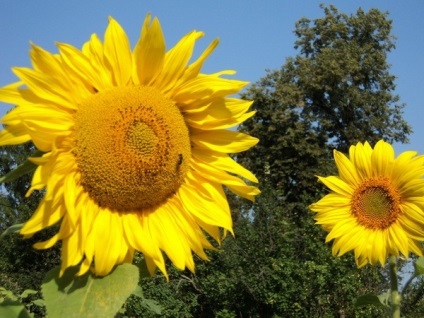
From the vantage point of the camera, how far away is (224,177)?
1705 millimetres

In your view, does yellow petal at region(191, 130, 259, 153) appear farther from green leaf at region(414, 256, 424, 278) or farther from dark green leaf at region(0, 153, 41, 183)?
green leaf at region(414, 256, 424, 278)

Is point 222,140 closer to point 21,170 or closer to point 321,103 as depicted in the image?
point 21,170

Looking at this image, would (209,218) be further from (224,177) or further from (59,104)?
(59,104)

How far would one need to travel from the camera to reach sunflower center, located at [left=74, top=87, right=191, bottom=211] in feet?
5.09

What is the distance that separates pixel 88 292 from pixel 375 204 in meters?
3.01

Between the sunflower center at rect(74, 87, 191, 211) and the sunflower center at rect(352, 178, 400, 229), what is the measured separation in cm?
263

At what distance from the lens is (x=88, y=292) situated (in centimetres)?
133

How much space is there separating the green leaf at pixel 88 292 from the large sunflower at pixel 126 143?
0.03m

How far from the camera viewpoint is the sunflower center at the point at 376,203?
161 inches

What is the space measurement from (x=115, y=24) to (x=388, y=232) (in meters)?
2.81

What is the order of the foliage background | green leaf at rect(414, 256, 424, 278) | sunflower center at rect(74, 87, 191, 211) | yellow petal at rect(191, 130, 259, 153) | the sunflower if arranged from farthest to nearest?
the foliage background → the sunflower → green leaf at rect(414, 256, 424, 278) → yellow petal at rect(191, 130, 259, 153) → sunflower center at rect(74, 87, 191, 211)

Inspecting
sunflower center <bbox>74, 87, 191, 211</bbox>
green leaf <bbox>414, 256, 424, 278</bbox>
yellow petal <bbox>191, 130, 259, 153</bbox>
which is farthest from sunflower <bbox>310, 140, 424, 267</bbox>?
sunflower center <bbox>74, 87, 191, 211</bbox>

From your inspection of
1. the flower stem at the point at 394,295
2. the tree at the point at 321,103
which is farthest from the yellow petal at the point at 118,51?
the tree at the point at 321,103

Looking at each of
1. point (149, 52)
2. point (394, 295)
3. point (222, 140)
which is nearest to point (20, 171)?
point (149, 52)
